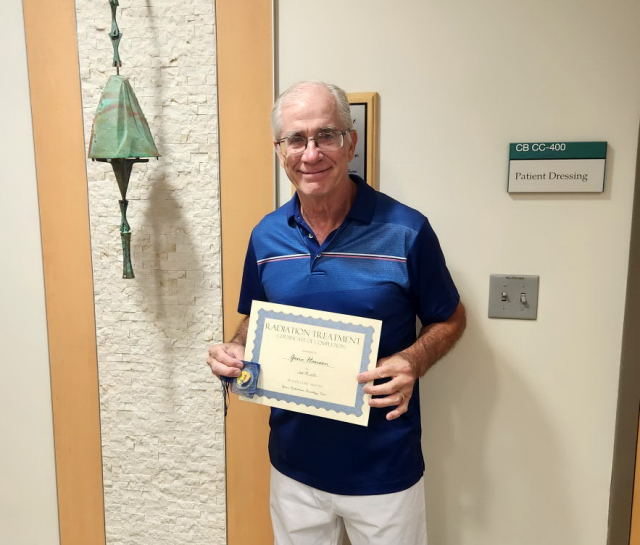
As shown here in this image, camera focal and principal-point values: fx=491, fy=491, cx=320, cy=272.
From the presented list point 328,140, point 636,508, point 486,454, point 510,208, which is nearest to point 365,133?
point 328,140

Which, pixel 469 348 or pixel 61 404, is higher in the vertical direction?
pixel 469 348

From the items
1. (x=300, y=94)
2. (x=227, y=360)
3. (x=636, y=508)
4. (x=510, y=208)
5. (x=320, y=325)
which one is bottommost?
(x=636, y=508)

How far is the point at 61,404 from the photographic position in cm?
162

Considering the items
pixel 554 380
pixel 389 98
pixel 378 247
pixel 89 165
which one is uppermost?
pixel 389 98

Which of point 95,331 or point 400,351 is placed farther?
point 95,331

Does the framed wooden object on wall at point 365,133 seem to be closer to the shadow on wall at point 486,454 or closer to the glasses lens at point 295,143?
the glasses lens at point 295,143

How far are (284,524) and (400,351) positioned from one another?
550mm

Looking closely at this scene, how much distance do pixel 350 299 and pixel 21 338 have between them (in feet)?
3.92

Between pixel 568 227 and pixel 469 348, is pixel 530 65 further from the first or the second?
pixel 469 348

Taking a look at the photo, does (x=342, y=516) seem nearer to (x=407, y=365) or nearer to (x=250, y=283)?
(x=407, y=365)

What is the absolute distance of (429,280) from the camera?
44.4 inches

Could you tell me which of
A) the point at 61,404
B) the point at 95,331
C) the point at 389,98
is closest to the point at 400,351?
the point at 389,98

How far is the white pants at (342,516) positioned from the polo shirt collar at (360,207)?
639 mm

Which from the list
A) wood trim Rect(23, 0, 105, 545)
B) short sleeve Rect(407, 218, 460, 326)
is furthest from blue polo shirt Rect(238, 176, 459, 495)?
wood trim Rect(23, 0, 105, 545)
